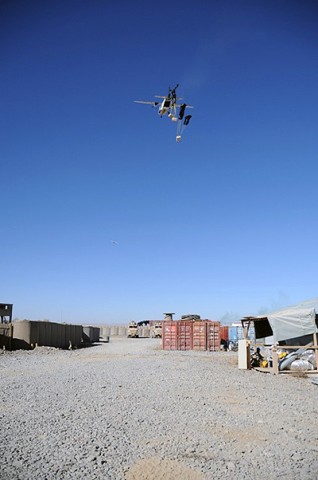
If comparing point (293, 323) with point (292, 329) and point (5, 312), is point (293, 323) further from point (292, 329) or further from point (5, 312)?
point (5, 312)

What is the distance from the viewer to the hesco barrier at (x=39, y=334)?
88.5 ft

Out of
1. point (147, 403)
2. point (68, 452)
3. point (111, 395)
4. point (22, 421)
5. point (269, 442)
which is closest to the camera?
point (68, 452)

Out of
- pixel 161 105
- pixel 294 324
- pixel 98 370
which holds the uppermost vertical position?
pixel 161 105

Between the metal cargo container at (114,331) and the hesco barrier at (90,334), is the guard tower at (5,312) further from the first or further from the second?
the metal cargo container at (114,331)

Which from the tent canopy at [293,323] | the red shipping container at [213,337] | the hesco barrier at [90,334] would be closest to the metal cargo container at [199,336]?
the red shipping container at [213,337]

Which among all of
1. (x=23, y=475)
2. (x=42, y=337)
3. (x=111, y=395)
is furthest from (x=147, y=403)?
(x=42, y=337)

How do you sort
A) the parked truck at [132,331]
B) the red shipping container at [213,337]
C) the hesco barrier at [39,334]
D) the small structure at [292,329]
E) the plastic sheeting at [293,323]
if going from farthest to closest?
the parked truck at [132,331] < the red shipping container at [213,337] < the hesco barrier at [39,334] < the plastic sheeting at [293,323] < the small structure at [292,329]

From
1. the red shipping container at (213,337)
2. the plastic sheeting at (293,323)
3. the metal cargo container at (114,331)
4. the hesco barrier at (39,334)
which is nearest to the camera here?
the plastic sheeting at (293,323)

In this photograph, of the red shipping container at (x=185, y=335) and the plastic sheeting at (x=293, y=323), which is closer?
the plastic sheeting at (x=293, y=323)

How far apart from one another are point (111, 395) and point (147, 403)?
4.48ft

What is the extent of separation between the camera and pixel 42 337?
2861 centimetres

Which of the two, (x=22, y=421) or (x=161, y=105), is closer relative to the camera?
(x=22, y=421)

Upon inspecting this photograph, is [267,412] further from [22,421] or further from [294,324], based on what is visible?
[294,324]

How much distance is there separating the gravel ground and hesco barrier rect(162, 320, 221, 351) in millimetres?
18388
